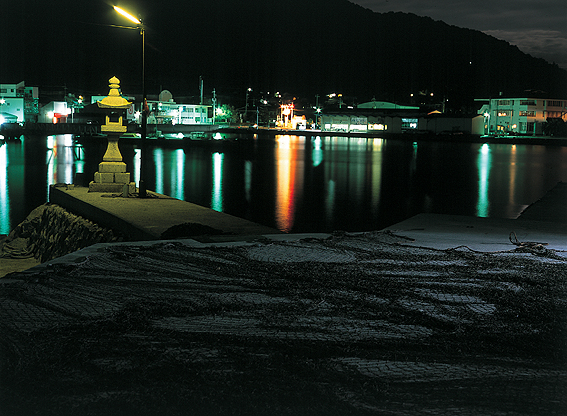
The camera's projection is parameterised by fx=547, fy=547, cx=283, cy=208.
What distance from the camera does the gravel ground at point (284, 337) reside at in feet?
11.5

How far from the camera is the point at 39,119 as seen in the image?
102 metres

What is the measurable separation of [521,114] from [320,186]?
7688 cm

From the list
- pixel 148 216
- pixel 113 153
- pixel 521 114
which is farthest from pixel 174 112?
pixel 148 216

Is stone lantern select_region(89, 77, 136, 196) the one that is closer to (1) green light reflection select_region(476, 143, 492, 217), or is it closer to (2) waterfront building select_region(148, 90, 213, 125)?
(1) green light reflection select_region(476, 143, 492, 217)

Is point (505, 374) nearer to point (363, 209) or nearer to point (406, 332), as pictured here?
point (406, 332)

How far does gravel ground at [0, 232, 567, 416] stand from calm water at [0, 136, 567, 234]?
9.83 metres

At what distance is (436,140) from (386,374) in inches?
3409

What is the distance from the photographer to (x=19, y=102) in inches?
3804

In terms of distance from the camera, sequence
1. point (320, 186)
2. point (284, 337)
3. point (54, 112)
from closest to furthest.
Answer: point (284, 337)
point (320, 186)
point (54, 112)

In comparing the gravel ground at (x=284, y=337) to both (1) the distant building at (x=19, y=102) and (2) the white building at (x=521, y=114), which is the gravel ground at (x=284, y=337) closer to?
(2) the white building at (x=521, y=114)

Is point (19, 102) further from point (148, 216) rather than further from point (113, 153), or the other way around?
point (148, 216)

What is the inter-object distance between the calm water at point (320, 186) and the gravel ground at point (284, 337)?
32.2 feet

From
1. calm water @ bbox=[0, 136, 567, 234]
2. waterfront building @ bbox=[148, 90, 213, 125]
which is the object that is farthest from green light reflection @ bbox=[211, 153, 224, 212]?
waterfront building @ bbox=[148, 90, 213, 125]

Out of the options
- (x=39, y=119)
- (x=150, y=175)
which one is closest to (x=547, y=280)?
(x=150, y=175)
